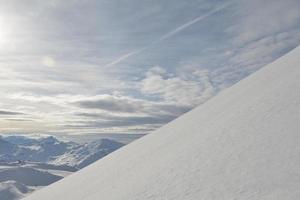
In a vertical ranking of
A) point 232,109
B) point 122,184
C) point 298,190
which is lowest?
point 298,190

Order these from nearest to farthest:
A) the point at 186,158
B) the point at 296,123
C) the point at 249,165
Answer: the point at 249,165
the point at 296,123
the point at 186,158

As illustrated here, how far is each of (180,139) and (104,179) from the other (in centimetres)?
417

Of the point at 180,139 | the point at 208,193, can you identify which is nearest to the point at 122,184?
the point at 180,139

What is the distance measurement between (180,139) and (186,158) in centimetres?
396

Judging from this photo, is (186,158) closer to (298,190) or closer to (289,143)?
(289,143)

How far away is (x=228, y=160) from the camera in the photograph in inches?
453

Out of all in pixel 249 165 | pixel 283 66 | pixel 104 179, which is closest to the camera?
pixel 249 165

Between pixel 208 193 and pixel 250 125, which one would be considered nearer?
pixel 208 193

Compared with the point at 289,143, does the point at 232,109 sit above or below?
above

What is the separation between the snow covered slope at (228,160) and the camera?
9477mm

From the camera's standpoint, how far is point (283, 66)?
22391mm

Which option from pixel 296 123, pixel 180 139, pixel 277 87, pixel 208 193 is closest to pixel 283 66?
pixel 277 87

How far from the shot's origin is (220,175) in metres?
10.6

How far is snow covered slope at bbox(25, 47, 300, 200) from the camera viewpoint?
948 centimetres
